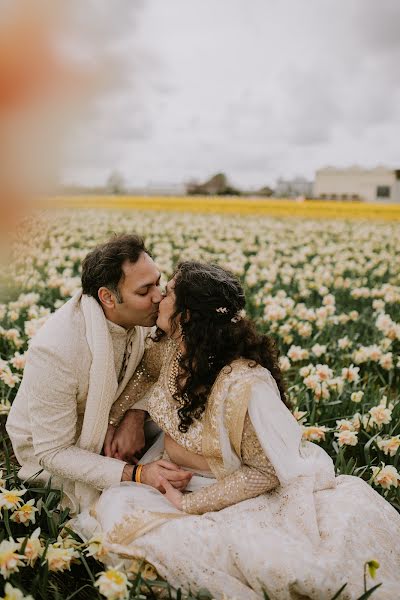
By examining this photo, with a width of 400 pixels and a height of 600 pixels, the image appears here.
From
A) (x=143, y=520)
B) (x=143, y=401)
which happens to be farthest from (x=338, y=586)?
(x=143, y=401)

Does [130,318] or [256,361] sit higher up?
[130,318]

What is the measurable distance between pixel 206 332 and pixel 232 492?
2.19 feet

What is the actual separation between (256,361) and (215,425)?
0.33 metres

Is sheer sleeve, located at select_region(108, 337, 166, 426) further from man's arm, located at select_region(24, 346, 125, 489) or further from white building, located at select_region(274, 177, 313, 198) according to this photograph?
white building, located at select_region(274, 177, 313, 198)

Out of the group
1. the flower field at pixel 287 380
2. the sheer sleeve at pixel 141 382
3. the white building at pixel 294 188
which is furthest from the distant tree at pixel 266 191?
the sheer sleeve at pixel 141 382

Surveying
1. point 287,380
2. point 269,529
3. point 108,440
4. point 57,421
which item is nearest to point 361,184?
point 287,380

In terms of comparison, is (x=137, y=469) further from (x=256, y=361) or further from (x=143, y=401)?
(x=256, y=361)

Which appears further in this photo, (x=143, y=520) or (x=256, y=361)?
(x=256, y=361)

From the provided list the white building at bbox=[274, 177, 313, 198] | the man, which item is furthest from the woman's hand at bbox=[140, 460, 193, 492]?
the white building at bbox=[274, 177, 313, 198]

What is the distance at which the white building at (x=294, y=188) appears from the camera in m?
41.0

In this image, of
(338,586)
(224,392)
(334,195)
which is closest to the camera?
(338,586)

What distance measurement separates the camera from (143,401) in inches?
120

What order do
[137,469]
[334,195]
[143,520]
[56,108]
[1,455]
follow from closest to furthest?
[56,108]
[143,520]
[137,469]
[1,455]
[334,195]

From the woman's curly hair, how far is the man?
0.23 meters
